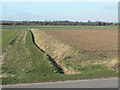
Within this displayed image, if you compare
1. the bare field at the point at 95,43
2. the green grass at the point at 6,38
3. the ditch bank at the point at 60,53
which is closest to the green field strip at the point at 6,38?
the green grass at the point at 6,38

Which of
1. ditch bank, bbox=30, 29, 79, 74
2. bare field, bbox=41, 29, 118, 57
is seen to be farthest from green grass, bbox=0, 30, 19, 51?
bare field, bbox=41, 29, 118, 57

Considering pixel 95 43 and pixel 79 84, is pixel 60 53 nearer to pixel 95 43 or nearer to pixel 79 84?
pixel 95 43

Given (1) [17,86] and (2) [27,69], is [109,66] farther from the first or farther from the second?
(1) [17,86]

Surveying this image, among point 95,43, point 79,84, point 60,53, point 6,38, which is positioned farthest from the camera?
point 6,38

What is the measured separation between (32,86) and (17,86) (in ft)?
2.75

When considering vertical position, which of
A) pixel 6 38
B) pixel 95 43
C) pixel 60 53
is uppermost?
pixel 6 38

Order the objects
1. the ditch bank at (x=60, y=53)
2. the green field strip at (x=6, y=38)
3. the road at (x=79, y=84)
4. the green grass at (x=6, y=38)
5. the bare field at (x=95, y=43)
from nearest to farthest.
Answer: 1. the road at (x=79, y=84)
2. the ditch bank at (x=60, y=53)
3. the bare field at (x=95, y=43)
4. the green field strip at (x=6, y=38)
5. the green grass at (x=6, y=38)

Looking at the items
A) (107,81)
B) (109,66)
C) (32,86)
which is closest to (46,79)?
(32,86)

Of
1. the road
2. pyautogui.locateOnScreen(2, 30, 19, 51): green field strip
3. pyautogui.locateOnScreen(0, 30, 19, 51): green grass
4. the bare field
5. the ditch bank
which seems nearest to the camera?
the road

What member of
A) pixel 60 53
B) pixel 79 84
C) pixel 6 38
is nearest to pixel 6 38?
pixel 6 38

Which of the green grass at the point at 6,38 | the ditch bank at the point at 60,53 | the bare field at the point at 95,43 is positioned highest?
the green grass at the point at 6,38

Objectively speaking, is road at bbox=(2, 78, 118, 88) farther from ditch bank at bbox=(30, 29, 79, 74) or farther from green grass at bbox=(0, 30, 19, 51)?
green grass at bbox=(0, 30, 19, 51)

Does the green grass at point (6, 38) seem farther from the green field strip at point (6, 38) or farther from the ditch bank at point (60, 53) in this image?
the ditch bank at point (60, 53)

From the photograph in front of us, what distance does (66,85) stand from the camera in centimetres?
985
